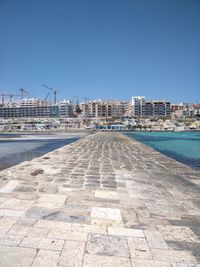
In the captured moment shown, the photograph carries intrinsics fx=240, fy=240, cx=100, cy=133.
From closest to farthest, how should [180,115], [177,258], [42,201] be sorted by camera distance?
[177,258] → [42,201] → [180,115]

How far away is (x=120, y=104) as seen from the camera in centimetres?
19788

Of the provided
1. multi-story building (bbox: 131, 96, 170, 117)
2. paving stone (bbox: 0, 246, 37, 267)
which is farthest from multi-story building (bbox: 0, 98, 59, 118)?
paving stone (bbox: 0, 246, 37, 267)

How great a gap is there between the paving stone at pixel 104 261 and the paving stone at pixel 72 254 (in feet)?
0.30

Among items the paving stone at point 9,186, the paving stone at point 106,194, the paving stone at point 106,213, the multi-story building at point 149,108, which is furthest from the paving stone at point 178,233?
the multi-story building at point 149,108

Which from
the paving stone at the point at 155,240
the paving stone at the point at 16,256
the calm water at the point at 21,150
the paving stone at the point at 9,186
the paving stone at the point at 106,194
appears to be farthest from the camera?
the calm water at the point at 21,150

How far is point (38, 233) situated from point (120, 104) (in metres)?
197

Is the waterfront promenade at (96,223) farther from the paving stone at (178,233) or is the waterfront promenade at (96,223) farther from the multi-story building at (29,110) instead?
the multi-story building at (29,110)

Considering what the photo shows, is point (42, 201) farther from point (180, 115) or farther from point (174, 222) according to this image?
point (180, 115)

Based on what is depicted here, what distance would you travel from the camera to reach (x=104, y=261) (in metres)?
3.09

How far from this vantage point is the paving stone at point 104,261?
3012mm

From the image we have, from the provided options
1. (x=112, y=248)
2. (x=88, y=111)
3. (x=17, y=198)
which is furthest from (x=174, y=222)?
(x=88, y=111)

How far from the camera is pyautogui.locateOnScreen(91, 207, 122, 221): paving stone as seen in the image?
4570 mm

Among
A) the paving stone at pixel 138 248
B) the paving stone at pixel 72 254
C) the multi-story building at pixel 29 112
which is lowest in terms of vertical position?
the paving stone at pixel 138 248

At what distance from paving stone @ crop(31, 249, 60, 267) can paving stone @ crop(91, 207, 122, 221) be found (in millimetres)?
1468
